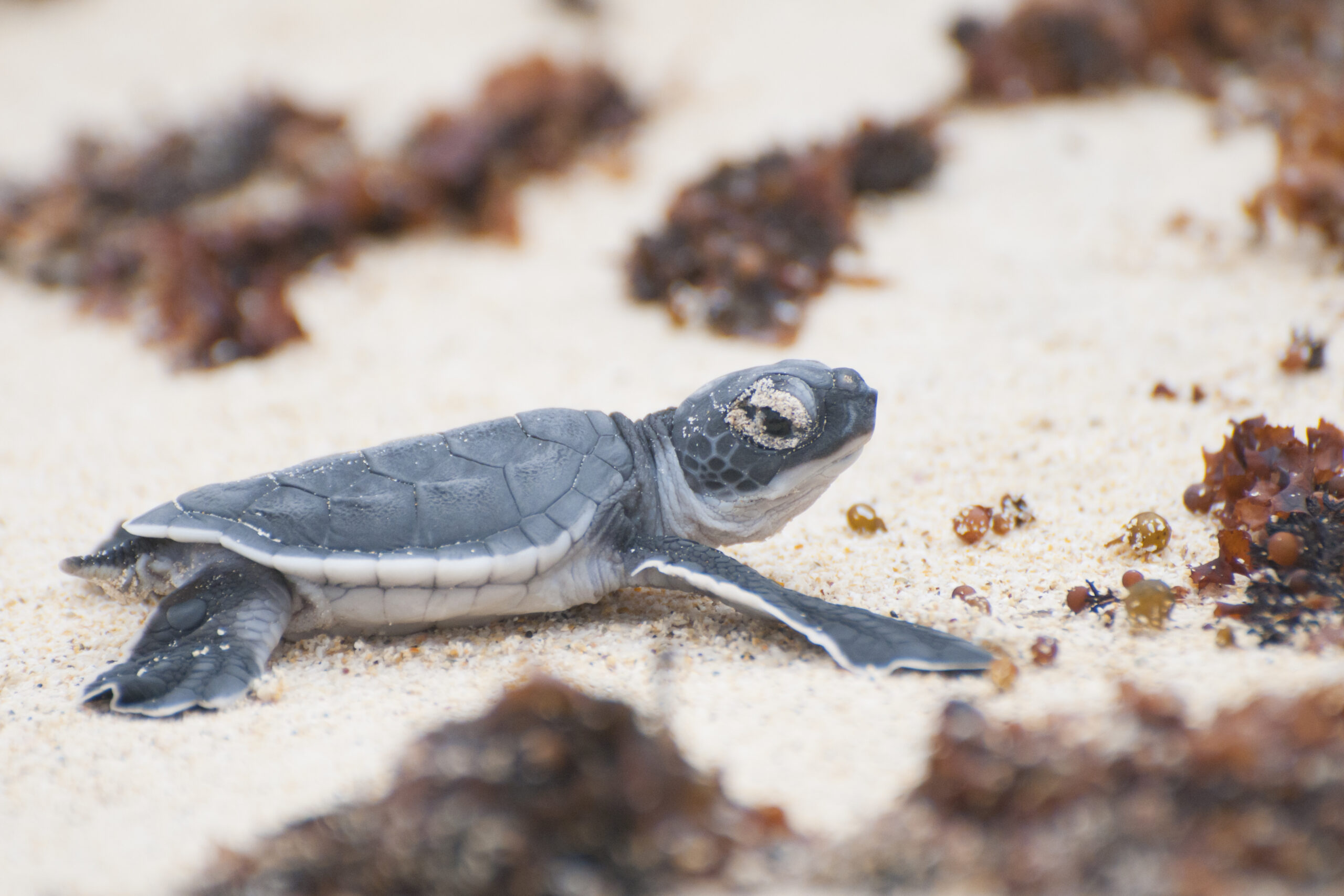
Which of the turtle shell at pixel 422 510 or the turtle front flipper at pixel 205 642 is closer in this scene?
the turtle front flipper at pixel 205 642

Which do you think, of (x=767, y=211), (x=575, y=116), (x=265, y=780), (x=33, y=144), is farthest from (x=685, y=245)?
(x=33, y=144)

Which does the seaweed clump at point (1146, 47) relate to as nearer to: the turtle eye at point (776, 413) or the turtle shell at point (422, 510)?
the turtle eye at point (776, 413)

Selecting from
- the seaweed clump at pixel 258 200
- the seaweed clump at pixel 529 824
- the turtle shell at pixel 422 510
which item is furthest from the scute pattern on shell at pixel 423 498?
the seaweed clump at pixel 258 200

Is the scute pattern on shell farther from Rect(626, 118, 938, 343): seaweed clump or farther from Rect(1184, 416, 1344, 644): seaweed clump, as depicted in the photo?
Rect(626, 118, 938, 343): seaweed clump

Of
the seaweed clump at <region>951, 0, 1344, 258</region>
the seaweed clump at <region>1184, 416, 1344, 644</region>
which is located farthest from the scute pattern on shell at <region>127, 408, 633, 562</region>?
the seaweed clump at <region>951, 0, 1344, 258</region>

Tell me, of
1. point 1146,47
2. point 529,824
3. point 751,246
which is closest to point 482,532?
point 529,824

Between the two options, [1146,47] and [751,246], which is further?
[1146,47]

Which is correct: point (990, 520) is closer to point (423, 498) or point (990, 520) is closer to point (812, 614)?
point (812, 614)
